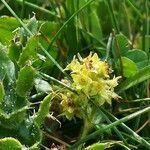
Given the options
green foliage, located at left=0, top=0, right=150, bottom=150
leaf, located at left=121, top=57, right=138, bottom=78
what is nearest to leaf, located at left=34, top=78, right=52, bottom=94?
green foliage, located at left=0, top=0, right=150, bottom=150

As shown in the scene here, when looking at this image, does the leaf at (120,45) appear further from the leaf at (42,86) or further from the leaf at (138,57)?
the leaf at (42,86)

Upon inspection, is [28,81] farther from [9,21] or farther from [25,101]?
[9,21]

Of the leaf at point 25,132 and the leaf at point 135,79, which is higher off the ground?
the leaf at point 25,132

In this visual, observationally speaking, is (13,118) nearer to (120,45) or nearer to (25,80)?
(25,80)

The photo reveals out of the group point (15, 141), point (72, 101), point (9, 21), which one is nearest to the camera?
point (15, 141)

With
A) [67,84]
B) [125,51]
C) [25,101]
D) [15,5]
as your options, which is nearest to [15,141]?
[25,101]

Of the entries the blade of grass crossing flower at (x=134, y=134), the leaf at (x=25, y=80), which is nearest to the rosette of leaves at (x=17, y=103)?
the leaf at (x=25, y=80)
